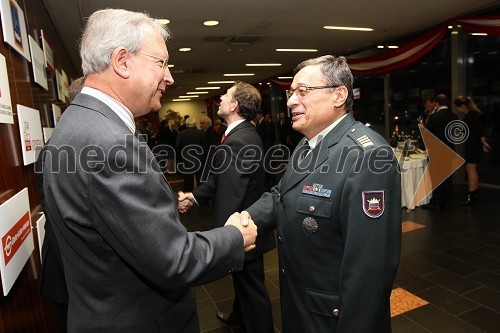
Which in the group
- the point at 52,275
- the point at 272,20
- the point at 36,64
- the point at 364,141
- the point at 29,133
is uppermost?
the point at 272,20

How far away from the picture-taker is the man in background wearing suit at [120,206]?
86 cm

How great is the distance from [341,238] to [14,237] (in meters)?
1.33

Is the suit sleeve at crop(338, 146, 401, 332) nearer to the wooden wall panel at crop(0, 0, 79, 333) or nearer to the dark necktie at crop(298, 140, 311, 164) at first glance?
the dark necktie at crop(298, 140, 311, 164)

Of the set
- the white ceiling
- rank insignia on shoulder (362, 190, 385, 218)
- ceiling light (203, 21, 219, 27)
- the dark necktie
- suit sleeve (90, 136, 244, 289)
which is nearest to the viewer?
suit sleeve (90, 136, 244, 289)

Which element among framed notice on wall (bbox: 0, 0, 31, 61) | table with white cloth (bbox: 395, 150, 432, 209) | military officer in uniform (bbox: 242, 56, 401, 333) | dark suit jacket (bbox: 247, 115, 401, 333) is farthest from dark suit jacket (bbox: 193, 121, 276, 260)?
table with white cloth (bbox: 395, 150, 432, 209)

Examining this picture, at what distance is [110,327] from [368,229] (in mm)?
854

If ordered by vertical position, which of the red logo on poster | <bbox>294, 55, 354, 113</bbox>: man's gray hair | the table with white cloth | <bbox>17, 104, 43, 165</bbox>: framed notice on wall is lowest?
the table with white cloth

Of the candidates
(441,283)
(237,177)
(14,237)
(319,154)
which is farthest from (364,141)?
(441,283)

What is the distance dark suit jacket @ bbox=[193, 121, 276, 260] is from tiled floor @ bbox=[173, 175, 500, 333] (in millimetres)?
906

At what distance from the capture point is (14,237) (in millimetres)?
1472

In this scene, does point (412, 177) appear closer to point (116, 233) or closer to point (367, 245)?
point (367, 245)

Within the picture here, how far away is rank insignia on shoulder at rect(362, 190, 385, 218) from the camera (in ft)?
3.95
